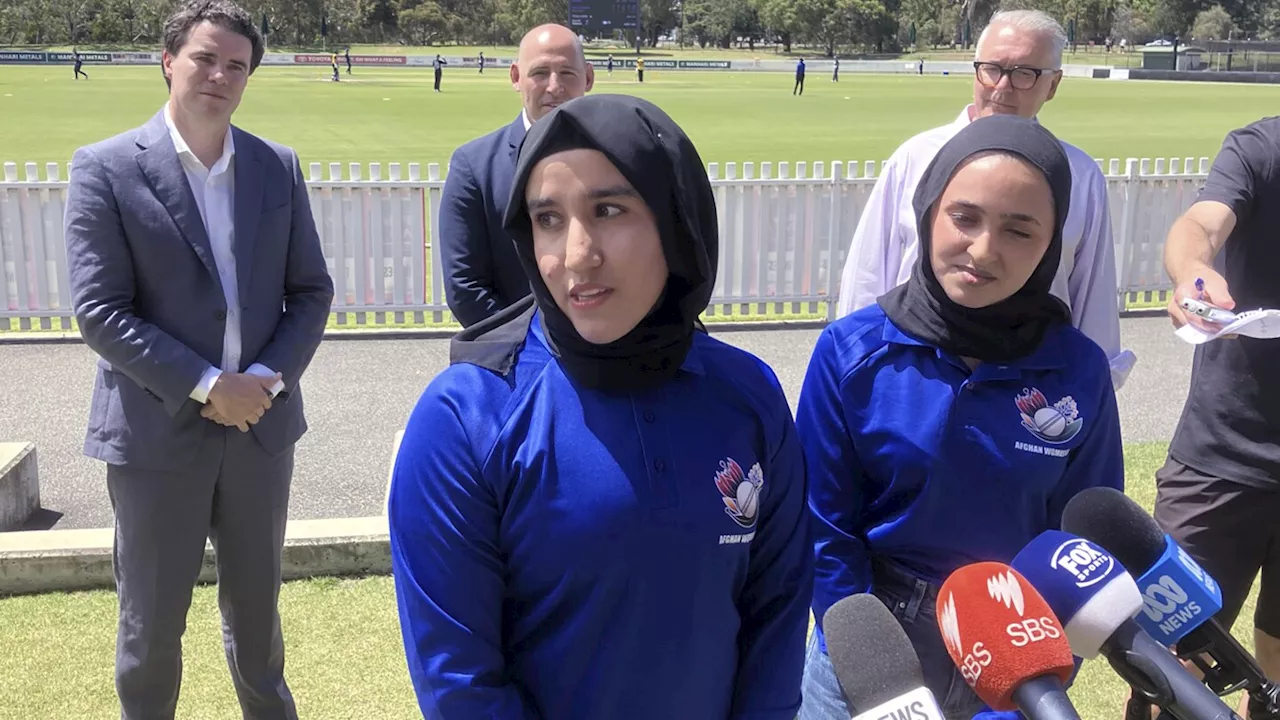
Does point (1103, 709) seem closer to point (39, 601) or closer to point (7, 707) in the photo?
point (7, 707)

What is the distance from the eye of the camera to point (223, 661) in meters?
→ 4.06

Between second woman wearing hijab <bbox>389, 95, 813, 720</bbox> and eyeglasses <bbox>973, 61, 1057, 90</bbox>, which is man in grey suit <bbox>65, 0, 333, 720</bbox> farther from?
eyeglasses <bbox>973, 61, 1057, 90</bbox>

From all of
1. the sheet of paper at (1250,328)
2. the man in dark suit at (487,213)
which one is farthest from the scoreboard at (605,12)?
the sheet of paper at (1250,328)

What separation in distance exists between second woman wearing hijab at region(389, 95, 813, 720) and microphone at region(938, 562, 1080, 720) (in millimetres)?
500

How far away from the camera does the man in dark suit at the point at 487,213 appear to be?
159 inches

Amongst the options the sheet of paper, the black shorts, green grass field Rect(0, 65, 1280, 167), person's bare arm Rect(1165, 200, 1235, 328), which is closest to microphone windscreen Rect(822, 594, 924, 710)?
the sheet of paper

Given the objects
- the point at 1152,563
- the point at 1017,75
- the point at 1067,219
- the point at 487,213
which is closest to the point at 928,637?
the point at 1152,563

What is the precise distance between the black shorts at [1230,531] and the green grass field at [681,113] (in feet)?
61.1

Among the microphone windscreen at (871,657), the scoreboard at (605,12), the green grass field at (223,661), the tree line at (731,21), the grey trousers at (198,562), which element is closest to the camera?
the microphone windscreen at (871,657)

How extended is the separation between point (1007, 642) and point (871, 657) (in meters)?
0.18

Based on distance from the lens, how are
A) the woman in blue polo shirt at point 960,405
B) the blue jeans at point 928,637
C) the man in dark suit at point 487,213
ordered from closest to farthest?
the woman in blue polo shirt at point 960,405, the blue jeans at point 928,637, the man in dark suit at point 487,213

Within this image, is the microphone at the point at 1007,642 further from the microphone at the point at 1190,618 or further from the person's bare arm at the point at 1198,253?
the person's bare arm at the point at 1198,253

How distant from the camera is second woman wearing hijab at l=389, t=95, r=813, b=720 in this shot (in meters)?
1.65

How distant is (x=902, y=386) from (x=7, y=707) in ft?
11.0
